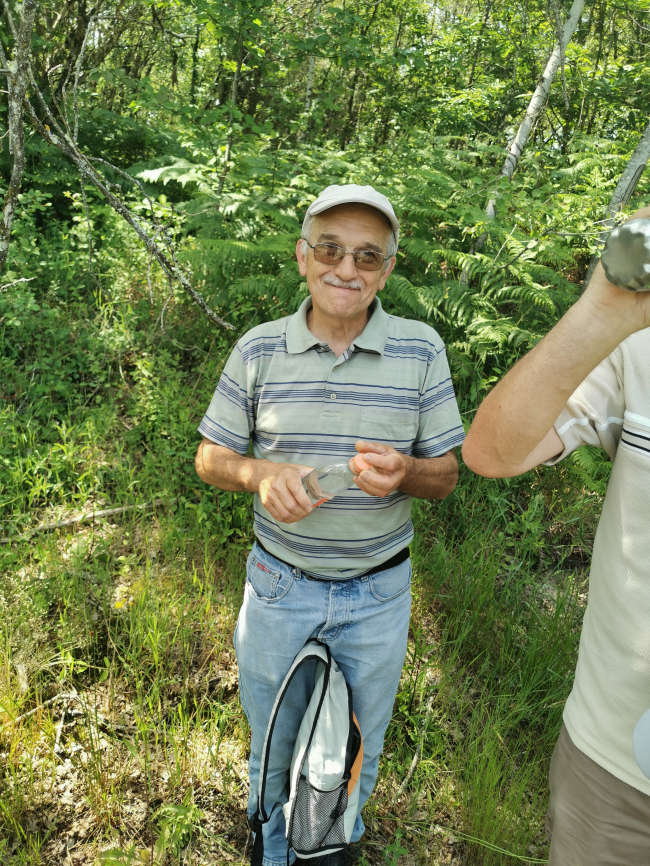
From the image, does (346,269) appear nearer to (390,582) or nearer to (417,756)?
(390,582)

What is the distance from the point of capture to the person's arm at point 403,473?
5.44 feet

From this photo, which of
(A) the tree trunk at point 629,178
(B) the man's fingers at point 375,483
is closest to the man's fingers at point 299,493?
(B) the man's fingers at point 375,483

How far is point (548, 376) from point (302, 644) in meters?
1.23

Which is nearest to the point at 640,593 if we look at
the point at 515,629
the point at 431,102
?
the point at 515,629

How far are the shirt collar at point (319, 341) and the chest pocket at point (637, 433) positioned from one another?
0.84 metres

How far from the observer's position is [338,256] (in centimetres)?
191

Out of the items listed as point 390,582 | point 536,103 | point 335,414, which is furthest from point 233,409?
point 536,103

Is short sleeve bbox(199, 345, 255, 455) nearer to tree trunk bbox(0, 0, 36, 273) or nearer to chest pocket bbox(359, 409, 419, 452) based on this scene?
chest pocket bbox(359, 409, 419, 452)

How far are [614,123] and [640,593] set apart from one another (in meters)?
9.78

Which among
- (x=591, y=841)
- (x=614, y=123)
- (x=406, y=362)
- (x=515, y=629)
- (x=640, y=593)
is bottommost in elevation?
(x=515, y=629)

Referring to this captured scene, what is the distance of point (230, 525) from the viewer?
3.40 metres

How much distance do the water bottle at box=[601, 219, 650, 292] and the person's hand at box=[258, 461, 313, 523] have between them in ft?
3.14

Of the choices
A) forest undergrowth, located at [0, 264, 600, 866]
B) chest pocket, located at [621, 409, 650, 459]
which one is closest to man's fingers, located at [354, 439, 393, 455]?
chest pocket, located at [621, 409, 650, 459]

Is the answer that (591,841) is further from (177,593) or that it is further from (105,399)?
(105,399)
